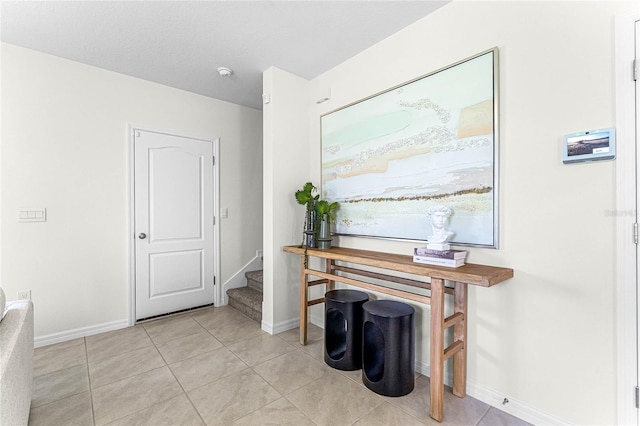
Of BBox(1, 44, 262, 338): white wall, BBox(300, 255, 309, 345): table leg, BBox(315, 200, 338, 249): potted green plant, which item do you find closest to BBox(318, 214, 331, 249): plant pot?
BBox(315, 200, 338, 249): potted green plant

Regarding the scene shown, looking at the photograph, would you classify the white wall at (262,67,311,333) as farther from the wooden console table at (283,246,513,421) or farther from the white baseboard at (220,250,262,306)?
the white baseboard at (220,250,262,306)

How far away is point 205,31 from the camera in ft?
7.52

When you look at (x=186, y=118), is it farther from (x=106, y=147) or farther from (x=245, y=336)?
(x=245, y=336)

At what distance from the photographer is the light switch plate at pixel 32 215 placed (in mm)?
2543

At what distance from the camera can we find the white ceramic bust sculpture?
181 centimetres

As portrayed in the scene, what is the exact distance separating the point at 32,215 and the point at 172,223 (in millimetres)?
1157

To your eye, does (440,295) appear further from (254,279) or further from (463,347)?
(254,279)

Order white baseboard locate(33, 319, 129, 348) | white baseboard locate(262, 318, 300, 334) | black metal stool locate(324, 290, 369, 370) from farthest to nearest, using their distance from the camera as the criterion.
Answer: white baseboard locate(262, 318, 300, 334) < white baseboard locate(33, 319, 129, 348) < black metal stool locate(324, 290, 369, 370)

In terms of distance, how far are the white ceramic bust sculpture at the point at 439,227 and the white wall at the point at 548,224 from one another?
24cm

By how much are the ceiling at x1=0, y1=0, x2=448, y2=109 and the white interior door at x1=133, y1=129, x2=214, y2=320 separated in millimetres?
840

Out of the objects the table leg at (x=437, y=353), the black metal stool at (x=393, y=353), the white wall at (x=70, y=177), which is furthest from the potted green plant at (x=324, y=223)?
the white wall at (x=70, y=177)

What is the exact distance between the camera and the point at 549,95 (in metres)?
1.58

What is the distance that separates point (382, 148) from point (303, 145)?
3.28 ft

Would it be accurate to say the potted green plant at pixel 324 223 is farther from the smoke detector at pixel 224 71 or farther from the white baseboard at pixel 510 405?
the smoke detector at pixel 224 71
